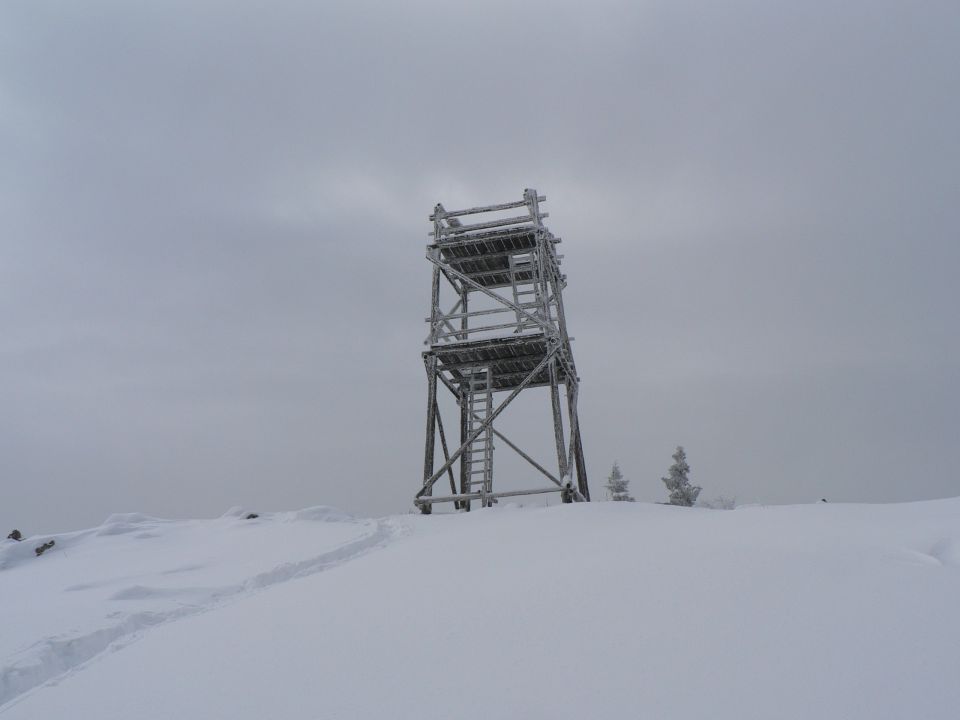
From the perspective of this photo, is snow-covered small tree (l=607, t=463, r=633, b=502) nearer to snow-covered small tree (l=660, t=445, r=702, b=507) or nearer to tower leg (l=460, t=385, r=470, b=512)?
snow-covered small tree (l=660, t=445, r=702, b=507)

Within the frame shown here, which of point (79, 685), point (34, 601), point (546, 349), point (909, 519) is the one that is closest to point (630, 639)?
point (79, 685)

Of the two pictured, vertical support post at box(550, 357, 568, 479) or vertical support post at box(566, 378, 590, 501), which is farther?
vertical support post at box(566, 378, 590, 501)

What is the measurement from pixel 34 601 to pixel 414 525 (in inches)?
192

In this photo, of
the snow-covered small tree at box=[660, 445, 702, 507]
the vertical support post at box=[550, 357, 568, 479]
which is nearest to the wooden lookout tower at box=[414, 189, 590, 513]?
the vertical support post at box=[550, 357, 568, 479]

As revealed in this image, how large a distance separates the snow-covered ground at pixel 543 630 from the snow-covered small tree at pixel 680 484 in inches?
952

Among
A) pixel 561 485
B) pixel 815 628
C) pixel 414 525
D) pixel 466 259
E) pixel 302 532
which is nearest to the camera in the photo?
pixel 815 628

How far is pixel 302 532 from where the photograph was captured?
8.91 meters

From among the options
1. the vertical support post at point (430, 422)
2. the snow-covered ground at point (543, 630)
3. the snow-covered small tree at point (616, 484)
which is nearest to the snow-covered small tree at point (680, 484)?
the snow-covered small tree at point (616, 484)

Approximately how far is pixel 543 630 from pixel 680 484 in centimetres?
2843

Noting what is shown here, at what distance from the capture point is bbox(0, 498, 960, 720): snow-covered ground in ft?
8.84

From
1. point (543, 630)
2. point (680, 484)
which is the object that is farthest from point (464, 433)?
point (680, 484)

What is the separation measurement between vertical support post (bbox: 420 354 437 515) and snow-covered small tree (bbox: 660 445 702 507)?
752 inches

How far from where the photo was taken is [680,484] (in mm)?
30016

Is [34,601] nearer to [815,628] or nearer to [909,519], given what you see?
[815,628]
